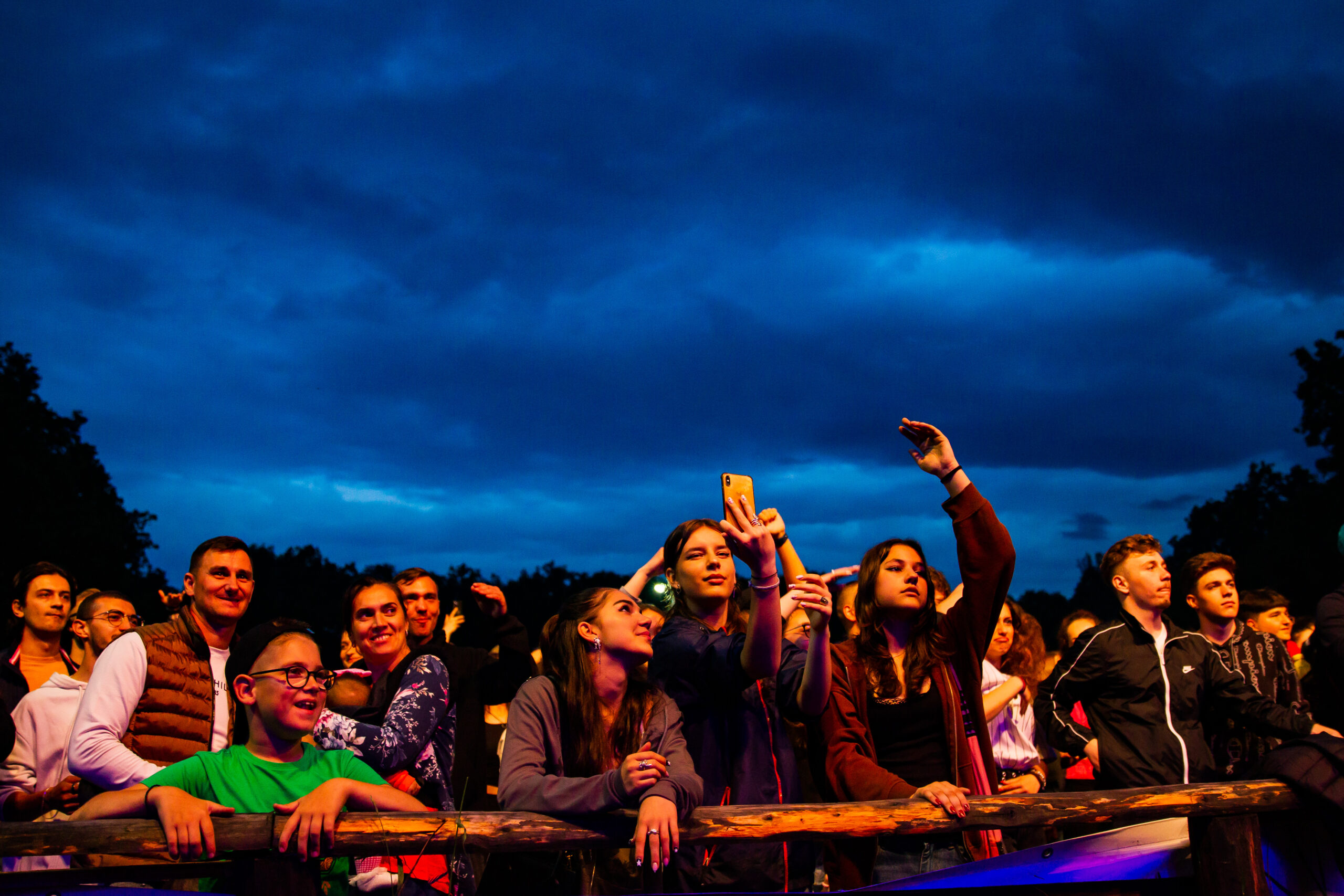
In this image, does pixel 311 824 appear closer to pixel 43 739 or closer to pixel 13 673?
pixel 43 739

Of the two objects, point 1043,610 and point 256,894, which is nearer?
point 256,894

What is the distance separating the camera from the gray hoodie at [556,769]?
10.9 feet

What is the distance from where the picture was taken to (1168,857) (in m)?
4.08

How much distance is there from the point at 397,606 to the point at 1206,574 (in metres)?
4.49

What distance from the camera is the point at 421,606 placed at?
231 inches

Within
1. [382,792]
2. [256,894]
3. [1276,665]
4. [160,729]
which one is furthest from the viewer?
[1276,665]

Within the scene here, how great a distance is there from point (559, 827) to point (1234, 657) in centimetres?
414

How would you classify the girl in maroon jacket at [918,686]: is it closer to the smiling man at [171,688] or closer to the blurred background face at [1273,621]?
the smiling man at [171,688]

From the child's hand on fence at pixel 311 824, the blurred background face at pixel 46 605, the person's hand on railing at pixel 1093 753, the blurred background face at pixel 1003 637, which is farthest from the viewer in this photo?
the blurred background face at pixel 1003 637

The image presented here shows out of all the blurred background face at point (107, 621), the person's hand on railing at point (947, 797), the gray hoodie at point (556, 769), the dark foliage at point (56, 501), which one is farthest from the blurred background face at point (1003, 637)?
the dark foliage at point (56, 501)

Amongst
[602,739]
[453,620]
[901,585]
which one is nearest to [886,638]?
[901,585]

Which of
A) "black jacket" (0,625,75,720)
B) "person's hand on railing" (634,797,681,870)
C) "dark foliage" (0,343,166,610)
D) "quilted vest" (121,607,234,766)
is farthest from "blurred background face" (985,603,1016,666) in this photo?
"dark foliage" (0,343,166,610)

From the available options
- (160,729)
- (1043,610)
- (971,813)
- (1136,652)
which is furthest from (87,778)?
(1043,610)

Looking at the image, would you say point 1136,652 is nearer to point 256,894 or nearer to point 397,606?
point 397,606
